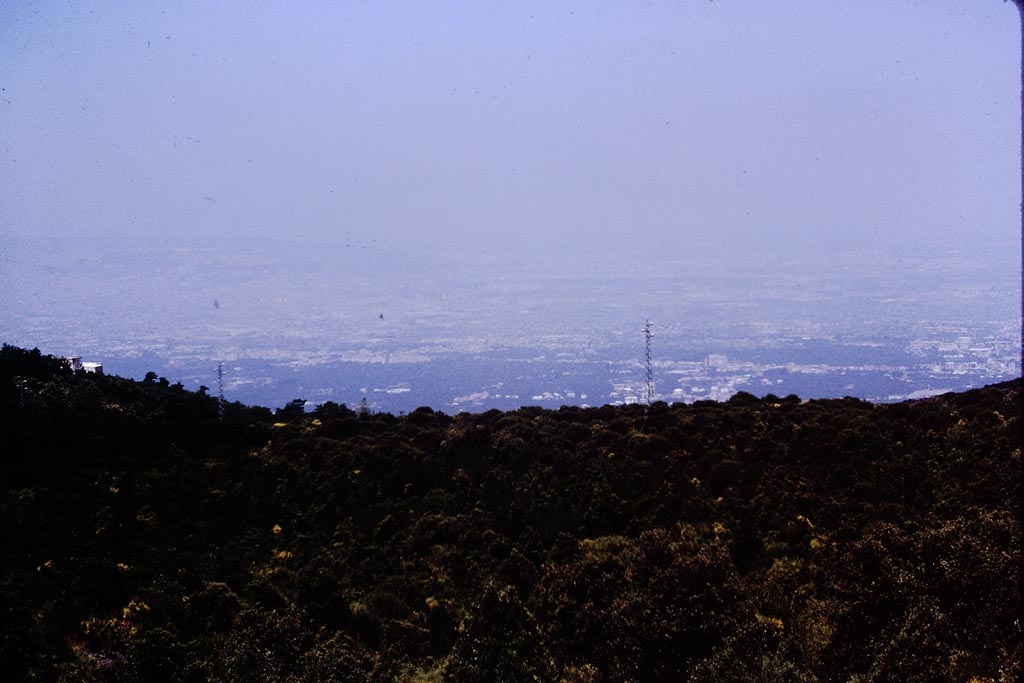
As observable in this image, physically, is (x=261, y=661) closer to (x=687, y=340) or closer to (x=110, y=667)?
(x=110, y=667)

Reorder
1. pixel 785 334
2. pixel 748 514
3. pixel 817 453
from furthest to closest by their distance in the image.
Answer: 1. pixel 785 334
2. pixel 817 453
3. pixel 748 514

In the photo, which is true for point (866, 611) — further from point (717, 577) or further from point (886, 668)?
point (717, 577)

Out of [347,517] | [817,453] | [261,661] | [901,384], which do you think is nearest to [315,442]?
[347,517]

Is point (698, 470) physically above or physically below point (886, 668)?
above

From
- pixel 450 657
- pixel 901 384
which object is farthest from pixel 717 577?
pixel 901 384

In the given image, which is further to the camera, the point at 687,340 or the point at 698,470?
the point at 687,340

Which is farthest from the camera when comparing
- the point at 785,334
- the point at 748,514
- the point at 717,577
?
the point at 785,334
